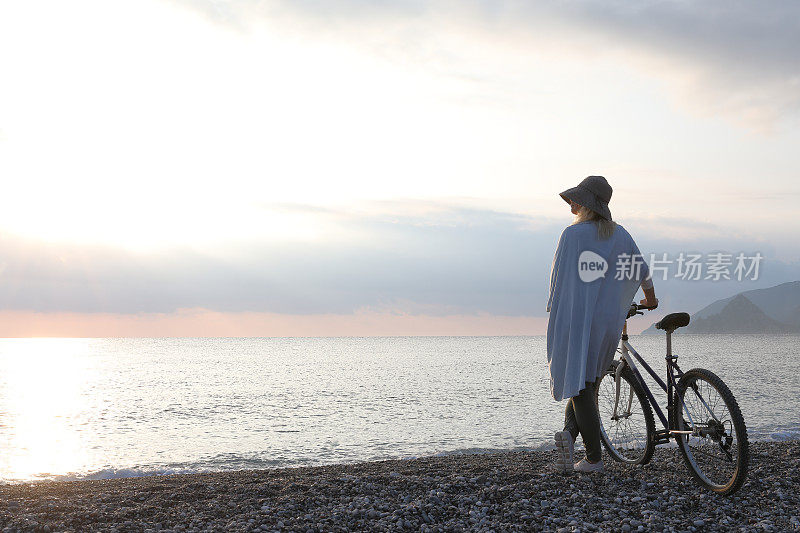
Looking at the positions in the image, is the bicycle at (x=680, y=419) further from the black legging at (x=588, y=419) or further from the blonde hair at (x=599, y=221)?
the blonde hair at (x=599, y=221)

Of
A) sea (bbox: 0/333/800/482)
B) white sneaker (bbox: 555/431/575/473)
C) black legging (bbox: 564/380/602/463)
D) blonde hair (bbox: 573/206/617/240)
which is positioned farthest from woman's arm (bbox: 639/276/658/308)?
sea (bbox: 0/333/800/482)

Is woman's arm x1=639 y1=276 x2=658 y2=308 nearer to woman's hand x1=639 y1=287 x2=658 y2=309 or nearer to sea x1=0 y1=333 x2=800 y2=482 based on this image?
woman's hand x1=639 y1=287 x2=658 y2=309

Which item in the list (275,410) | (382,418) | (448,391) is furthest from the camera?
(448,391)

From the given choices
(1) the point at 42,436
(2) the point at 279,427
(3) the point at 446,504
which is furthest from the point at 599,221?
(1) the point at 42,436

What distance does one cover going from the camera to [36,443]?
15586mm

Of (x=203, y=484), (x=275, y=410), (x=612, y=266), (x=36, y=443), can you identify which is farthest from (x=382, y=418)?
(x=612, y=266)

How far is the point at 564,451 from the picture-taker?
612 centimetres

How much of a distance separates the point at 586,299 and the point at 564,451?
1629 millimetres

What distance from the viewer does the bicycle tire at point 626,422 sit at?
624 centimetres

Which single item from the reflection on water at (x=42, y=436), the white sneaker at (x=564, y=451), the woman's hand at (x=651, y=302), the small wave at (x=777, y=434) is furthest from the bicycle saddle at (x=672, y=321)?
the reflection on water at (x=42, y=436)

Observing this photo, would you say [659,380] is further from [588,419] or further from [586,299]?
[586,299]

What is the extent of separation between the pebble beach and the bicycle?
218 millimetres

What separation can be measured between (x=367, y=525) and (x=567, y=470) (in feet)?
8.02

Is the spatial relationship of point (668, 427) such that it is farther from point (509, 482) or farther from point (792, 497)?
point (509, 482)
